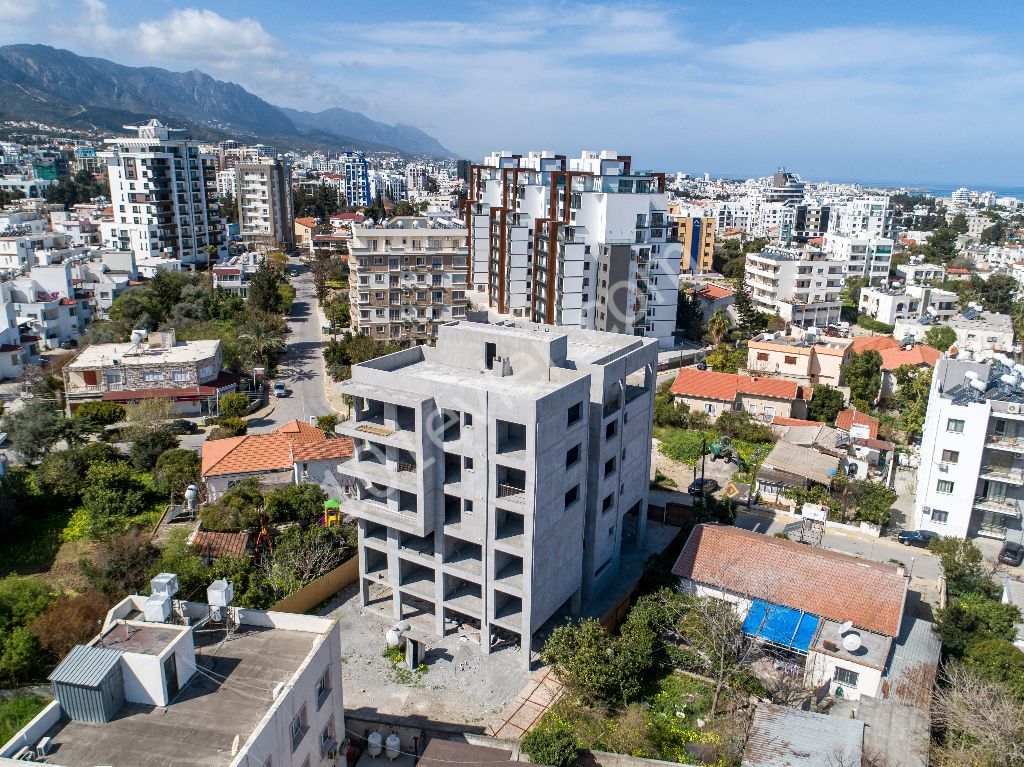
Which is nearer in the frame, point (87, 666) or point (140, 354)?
point (87, 666)

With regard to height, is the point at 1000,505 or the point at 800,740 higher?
the point at 1000,505

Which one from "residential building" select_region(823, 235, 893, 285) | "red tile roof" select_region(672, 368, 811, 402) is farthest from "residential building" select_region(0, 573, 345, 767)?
"residential building" select_region(823, 235, 893, 285)

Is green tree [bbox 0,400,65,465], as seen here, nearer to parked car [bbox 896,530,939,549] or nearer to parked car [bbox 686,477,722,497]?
parked car [bbox 686,477,722,497]

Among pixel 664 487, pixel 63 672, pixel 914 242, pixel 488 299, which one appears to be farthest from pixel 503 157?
pixel 914 242

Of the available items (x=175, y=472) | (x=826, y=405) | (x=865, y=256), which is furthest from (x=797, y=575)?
(x=865, y=256)

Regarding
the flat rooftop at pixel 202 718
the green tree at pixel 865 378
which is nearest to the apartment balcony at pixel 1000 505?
the green tree at pixel 865 378

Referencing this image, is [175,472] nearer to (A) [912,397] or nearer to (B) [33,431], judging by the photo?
(B) [33,431]
